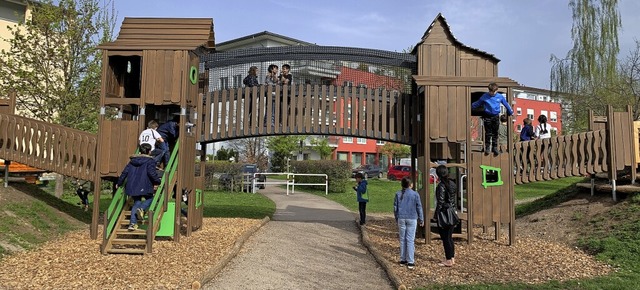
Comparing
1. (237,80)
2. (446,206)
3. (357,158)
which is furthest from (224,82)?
(357,158)

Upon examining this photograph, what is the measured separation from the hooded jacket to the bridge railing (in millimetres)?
8174

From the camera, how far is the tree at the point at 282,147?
42.2 meters

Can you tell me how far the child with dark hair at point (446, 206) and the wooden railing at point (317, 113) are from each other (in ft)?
10.4

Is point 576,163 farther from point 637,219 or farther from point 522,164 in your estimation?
point 637,219

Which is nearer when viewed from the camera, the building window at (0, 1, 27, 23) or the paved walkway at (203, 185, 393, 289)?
the paved walkway at (203, 185, 393, 289)

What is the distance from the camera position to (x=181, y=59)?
10094 millimetres

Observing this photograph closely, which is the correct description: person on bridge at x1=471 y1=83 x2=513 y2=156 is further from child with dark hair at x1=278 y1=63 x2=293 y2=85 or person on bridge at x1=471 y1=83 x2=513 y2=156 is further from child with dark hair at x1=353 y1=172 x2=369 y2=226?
child with dark hair at x1=278 y1=63 x2=293 y2=85

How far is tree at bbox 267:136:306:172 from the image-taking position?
4222cm

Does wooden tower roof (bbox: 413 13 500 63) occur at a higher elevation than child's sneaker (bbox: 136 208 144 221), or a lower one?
higher

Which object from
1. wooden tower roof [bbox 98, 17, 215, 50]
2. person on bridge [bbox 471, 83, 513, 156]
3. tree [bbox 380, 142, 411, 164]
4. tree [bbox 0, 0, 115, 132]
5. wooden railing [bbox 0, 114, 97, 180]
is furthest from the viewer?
tree [bbox 380, 142, 411, 164]

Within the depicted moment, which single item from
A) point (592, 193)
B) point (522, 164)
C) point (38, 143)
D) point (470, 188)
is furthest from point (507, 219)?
point (38, 143)

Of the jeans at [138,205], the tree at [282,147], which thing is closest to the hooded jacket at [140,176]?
the jeans at [138,205]

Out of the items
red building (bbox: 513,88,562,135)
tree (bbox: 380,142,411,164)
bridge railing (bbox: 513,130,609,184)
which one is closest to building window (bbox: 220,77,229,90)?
bridge railing (bbox: 513,130,609,184)

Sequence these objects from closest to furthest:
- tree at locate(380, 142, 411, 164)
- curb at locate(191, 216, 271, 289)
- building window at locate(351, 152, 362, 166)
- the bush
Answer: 1. curb at locate(191, 216, 271, 289)
2. the bush
3. tree at locate(380, 142, 411, 164)
4. building window at locate(351, 152, 362, 166)
